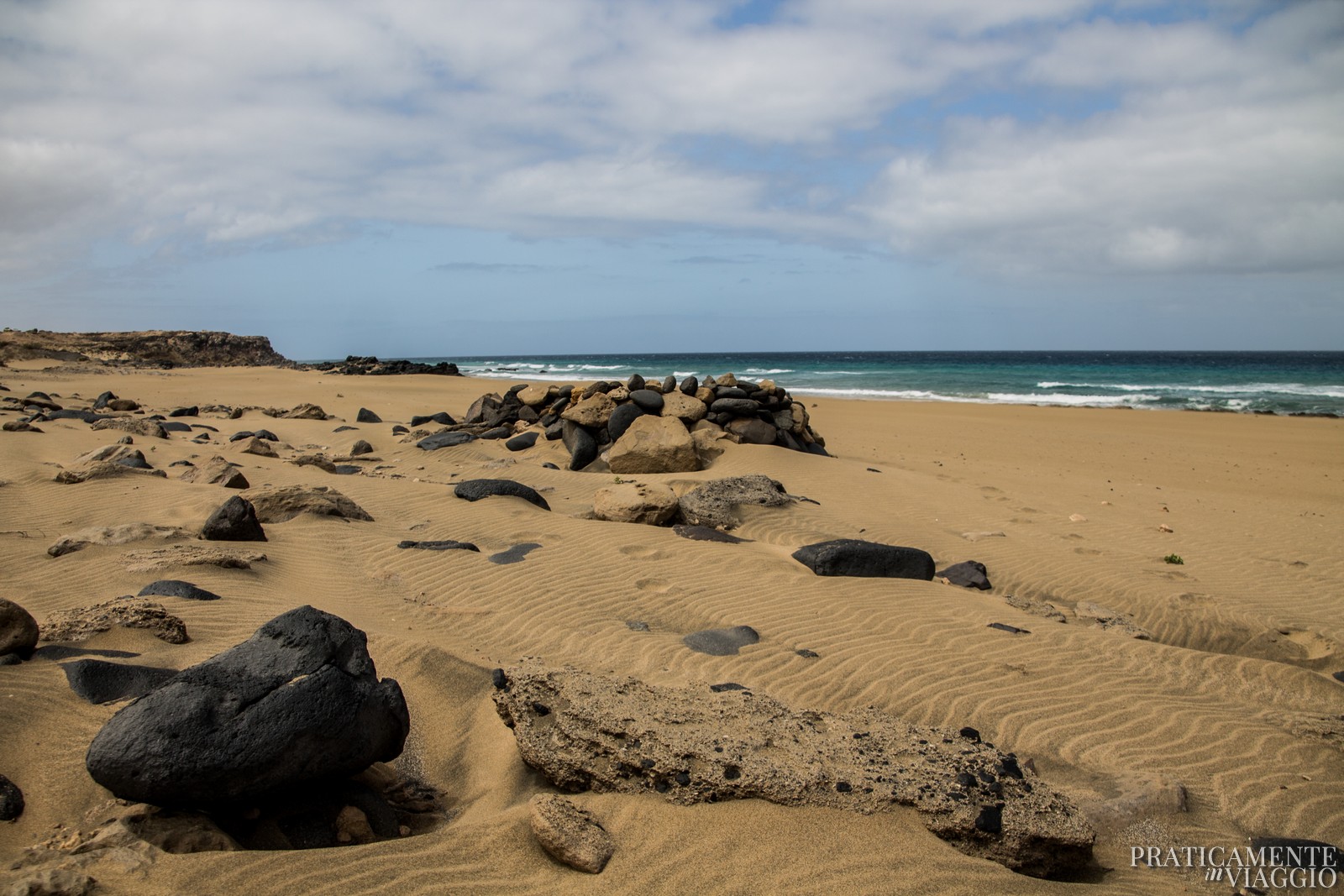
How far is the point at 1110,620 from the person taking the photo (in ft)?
22.8

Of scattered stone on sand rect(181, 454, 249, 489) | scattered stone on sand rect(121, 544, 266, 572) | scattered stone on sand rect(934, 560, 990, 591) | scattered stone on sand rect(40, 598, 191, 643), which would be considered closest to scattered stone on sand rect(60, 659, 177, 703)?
scattered stone on sand rect(40, 598, 191, 643)

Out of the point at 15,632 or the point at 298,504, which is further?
the point at 298,504

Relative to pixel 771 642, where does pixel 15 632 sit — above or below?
above

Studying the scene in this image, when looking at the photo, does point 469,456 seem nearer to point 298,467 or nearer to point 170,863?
point 298,467

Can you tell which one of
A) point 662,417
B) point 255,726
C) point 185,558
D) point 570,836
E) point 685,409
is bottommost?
point 570,836

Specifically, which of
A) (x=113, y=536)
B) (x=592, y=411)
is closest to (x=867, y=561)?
(x=113, y=536)

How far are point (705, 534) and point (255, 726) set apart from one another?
586cm

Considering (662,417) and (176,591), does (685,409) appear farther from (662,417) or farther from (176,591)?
(176,591)

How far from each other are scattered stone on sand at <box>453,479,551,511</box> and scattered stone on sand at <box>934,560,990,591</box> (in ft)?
15.8

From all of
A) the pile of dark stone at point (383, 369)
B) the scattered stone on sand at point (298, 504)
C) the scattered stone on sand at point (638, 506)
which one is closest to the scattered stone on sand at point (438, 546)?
the scattered stone on sand at point (298, 504)

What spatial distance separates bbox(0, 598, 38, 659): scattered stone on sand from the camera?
409 cm

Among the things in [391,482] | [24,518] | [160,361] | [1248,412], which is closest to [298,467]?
[391,482]

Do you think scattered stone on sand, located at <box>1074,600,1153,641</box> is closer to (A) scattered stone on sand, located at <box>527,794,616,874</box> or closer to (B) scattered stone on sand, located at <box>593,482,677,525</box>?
(B) scattered stone on sand, located at <box>593,482,677,525</box>

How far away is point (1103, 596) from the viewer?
7695 millimetres
